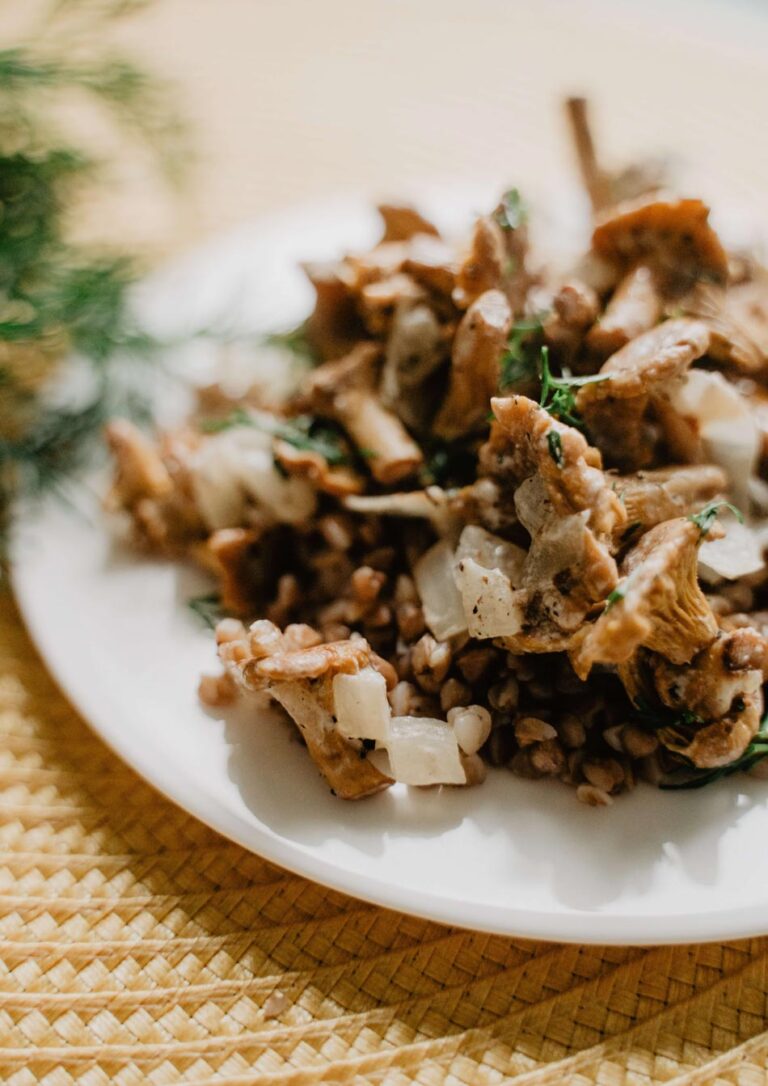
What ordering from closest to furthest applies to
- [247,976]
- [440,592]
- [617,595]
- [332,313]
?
1. [617,595]
2. [247,976]
3. [440,592]
4. [332,313]

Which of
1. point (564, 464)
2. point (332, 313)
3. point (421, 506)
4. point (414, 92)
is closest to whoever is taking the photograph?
point (564, 464)

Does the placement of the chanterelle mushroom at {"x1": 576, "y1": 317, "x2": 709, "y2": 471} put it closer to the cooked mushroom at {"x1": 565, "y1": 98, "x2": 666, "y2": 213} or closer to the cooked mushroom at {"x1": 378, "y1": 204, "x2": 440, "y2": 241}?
the cooked mushroom at {"x1": 378, "y1": 204, "x2": 440, "y2": 241}

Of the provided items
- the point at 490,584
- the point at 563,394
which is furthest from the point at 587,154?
the point at 490,584

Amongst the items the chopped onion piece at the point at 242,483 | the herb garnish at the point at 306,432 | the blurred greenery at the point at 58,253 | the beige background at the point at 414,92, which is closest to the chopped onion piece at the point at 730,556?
the herb garnish at the point at 306,432

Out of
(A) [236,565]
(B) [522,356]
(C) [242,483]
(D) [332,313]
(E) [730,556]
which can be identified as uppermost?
(D) [332,313]

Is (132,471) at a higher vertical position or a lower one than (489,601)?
higher

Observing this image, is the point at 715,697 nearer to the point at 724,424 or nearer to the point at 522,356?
the point at 724,424

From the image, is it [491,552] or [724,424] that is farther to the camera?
[724,424]
